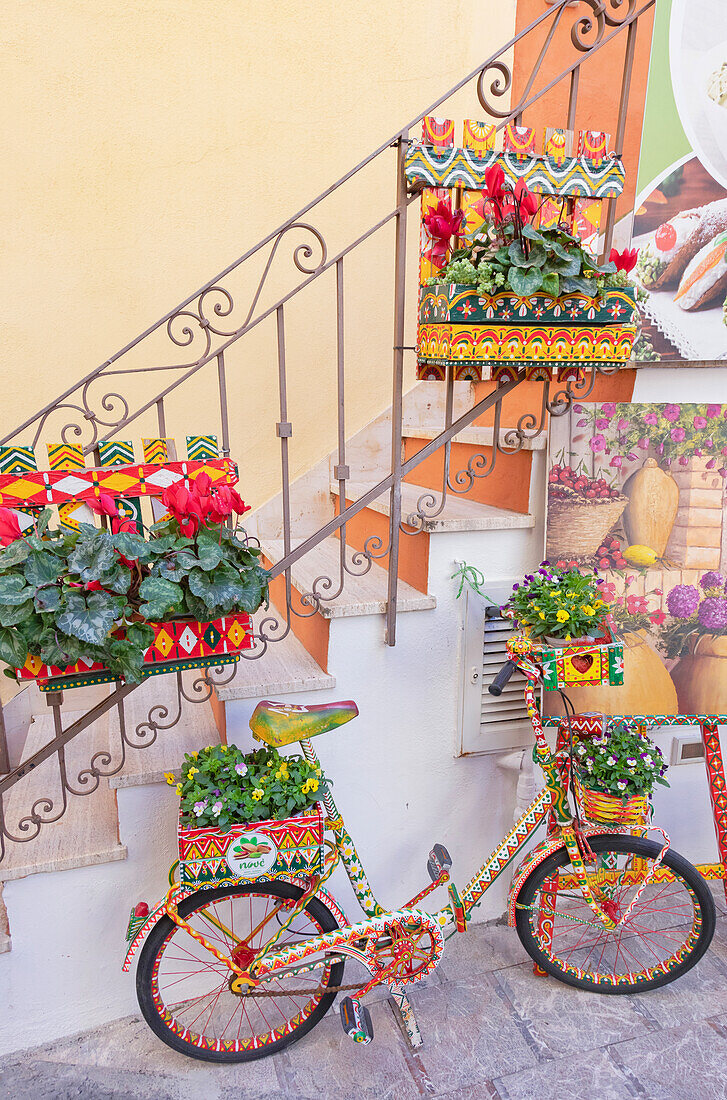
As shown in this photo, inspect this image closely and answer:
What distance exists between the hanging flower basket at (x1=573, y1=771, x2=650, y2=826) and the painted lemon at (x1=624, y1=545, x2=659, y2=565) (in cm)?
78

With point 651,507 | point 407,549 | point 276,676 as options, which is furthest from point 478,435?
point 276,676

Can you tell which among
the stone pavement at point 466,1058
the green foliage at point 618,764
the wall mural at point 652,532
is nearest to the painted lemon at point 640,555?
the wall mural at point 652,532

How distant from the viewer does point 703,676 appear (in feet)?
8.23

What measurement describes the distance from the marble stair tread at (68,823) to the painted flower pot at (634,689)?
1512mm

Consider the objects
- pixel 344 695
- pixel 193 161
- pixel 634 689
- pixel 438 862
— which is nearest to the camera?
pixel 438 862

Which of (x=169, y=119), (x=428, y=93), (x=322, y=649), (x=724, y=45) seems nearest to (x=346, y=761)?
(x=322, y=649)

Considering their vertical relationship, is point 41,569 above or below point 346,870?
above

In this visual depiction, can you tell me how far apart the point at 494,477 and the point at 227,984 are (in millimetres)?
1928

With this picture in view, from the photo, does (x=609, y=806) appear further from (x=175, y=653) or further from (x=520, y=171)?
(x=520, y=171)

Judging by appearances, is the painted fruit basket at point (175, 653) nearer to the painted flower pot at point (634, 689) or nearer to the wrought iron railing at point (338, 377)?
the wrought iron railing at point (338, 377)

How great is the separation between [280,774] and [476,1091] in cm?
105

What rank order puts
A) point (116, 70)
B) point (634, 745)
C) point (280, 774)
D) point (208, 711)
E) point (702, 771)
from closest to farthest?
point (280, 774) → point (634, 745) → point (208, 711) → point (702, 771) → point (116, 70)

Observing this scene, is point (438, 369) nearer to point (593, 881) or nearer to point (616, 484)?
point (616, 484)

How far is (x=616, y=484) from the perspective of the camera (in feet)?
7.50
